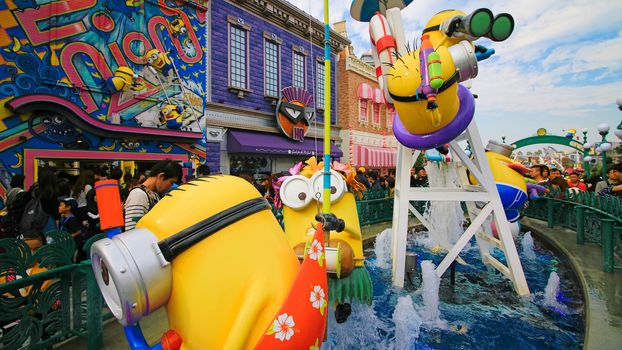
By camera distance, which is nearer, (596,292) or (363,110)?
(596,292)

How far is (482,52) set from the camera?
3311 mm

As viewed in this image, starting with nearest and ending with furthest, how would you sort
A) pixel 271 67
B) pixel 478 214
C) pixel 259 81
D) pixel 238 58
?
1. pixel 478 214
2. pixel 238 58
3. pixel 259 81
4. pixel 271 67

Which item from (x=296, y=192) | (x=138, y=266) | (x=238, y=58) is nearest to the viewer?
(x=138, y=266)

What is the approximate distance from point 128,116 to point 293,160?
705 cm

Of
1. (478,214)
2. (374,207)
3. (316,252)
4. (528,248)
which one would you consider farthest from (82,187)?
(528,248)

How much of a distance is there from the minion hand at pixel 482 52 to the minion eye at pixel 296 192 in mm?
2126

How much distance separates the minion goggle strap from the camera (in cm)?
121

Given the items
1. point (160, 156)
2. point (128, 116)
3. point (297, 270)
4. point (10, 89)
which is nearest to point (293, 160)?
point (160, 156)

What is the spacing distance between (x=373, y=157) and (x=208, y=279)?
1843 centimetres

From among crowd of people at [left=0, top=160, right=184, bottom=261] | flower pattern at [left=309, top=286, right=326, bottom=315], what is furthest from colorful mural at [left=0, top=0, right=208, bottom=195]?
flower pattern at [left=309, top=286, right=326, bottom=315]

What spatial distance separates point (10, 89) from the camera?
7180 mm

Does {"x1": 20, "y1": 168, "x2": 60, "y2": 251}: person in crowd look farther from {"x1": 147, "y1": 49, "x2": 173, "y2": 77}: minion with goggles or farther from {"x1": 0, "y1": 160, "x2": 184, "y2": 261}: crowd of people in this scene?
{"x1": 147, "y1": 49, "x2": 173, "y2": 77}: minion with goggles

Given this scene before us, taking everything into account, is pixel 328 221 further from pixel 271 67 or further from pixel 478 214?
Result: pixel 271 67

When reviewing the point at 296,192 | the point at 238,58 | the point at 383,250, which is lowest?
the point at 383,250
